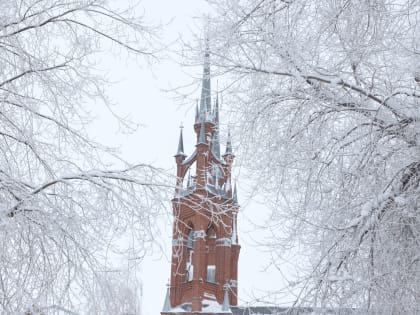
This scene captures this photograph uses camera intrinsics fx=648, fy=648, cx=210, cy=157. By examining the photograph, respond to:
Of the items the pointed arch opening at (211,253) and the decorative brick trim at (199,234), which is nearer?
the decorative brick trim at (199,234)

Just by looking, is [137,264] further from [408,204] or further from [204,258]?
[204,258]

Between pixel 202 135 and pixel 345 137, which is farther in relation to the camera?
pixel 202 135

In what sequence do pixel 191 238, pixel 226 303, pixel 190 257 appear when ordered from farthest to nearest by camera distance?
1. pixel 190 257
2. pixel 191 238
3. pixel 226 303

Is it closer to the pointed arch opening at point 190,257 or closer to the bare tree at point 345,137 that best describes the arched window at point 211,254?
the pointed arch opening at point 190,257

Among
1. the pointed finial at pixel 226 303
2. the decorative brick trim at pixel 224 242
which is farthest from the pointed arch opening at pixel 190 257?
the pointed finial at pixel 226 303

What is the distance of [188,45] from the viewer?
4.57m

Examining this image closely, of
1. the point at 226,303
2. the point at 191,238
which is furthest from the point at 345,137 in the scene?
the point at 191,238

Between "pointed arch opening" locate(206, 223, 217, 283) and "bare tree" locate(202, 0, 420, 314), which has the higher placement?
"pointed arch opening" locate(206, 223, 217, 283)

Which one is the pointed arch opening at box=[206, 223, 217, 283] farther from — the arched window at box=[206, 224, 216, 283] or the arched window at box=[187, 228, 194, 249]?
the arched window at box=[187, 228, 194, 249]

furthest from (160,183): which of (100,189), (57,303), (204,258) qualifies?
(204,258)

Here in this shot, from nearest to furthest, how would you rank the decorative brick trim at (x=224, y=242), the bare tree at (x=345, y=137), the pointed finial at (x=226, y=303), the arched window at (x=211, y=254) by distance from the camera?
the bare tree at (x=345, y=137) → the pointed finial at (x=226, y=303) → the arched window at (x=211, y=254) → the decorative brick trim at (x=224, y=242)

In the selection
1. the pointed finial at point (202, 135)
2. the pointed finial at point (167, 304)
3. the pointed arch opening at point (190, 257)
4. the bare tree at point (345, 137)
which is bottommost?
the bare tree at point (345, 137)

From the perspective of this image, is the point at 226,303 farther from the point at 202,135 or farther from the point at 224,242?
the point at 202,135

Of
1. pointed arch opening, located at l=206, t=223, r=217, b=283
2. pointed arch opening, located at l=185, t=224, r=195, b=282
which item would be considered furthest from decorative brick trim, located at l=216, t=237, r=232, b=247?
pointed arch opening, located at l=185, t=224, r=195, b=282
